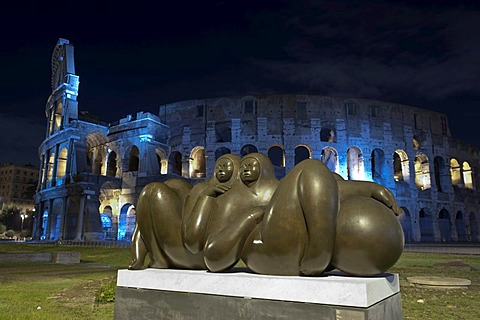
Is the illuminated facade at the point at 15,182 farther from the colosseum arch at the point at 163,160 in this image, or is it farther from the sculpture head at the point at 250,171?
the sculpture head at the point at 250,171

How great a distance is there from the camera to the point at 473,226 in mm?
38062

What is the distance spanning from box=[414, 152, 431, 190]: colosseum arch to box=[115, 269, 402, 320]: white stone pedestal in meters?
36.0

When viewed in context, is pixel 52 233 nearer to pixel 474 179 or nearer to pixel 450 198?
pixel 450 198

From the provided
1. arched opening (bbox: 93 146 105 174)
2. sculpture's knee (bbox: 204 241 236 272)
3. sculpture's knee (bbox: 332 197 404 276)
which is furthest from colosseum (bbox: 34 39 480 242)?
sculpture's knee (bbox: 332 197 404 276)

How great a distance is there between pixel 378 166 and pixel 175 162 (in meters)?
19.9

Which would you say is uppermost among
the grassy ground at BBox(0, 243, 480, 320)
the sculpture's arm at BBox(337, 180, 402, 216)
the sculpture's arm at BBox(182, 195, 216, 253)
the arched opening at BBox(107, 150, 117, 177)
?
the arched opening at BBox(107, 150, 117, 177)

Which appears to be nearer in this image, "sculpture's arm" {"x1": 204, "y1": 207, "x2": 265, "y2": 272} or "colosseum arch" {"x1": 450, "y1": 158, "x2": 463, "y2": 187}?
"sculpture's arm" {"x1": 204, "y1": 207, "x2": 265, "y2": 272}

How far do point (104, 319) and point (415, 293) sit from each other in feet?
18.1

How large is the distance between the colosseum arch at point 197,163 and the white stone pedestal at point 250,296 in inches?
1197

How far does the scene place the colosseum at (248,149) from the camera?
32.1m

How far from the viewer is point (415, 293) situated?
7020 mm

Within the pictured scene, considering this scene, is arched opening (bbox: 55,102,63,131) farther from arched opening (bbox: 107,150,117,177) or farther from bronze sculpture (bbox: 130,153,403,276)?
bronze sculpture (bbox: 130,153,403,276)

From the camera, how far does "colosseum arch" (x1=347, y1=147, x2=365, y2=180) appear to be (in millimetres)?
32812

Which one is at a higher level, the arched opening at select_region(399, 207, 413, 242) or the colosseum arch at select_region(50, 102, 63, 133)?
the colosseum arch at select_region(50, 102, 63, 133)
